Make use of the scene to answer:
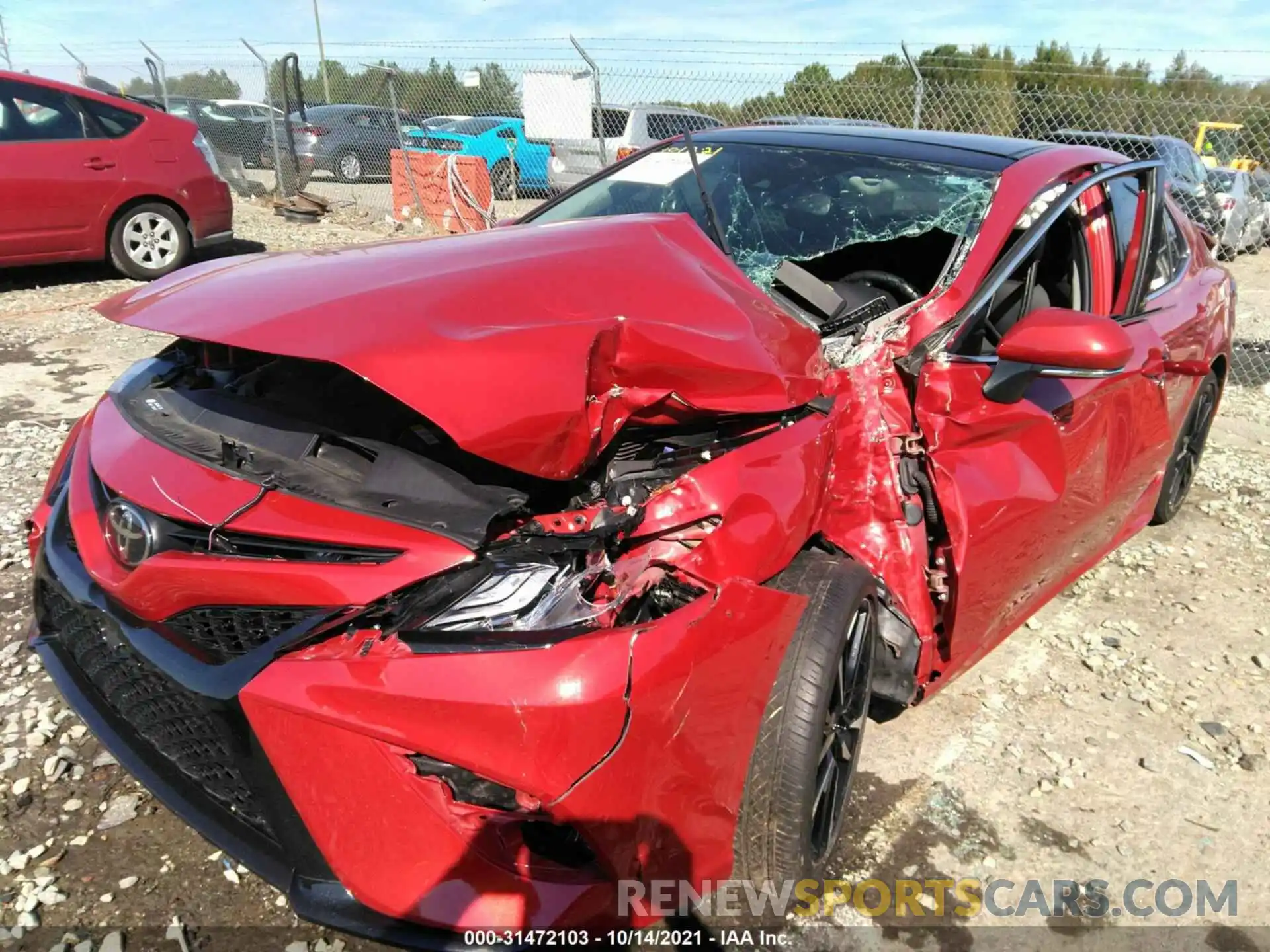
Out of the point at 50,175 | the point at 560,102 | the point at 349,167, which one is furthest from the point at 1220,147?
the point at 50,175

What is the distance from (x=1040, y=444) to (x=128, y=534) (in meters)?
2.26

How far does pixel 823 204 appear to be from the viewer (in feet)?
9.61

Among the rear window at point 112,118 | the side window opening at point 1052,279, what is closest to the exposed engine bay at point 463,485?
the side window opening at point 1052,279

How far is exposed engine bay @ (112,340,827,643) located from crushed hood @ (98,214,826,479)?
0.10 m

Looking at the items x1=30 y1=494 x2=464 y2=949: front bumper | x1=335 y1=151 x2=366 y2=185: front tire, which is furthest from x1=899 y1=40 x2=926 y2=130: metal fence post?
x1=335 y1=151 x2=366 y2=185: front tire

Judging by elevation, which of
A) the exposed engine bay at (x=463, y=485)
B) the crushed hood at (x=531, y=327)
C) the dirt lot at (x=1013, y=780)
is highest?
the crushed hood at (x=531, y=327)

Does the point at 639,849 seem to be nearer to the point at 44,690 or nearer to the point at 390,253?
the point at 390,253

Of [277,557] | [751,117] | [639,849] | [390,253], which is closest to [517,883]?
[639,849]

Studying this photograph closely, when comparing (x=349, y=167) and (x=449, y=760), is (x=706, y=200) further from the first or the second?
(x=349, y=167)

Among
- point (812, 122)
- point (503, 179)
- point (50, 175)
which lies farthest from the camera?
point (503, 179)

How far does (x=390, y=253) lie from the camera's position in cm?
230

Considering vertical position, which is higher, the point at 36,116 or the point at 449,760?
the point at 36,116

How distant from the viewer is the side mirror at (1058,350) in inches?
87.4

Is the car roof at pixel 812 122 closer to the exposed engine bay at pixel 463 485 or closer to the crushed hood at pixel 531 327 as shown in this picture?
the crushed hood at pixel 531 327
